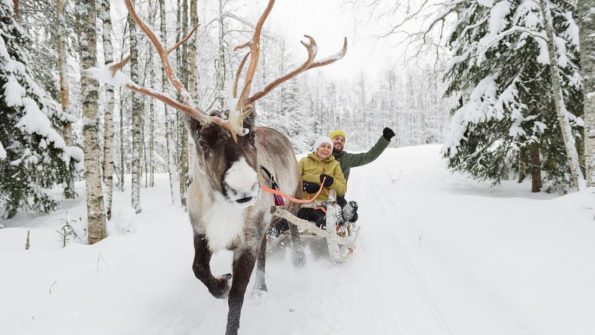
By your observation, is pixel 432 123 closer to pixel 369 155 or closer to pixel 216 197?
pixel 369 155

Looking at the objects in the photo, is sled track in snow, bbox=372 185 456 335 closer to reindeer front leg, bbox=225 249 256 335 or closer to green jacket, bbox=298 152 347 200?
green jacket, bbox=298 152 347 200

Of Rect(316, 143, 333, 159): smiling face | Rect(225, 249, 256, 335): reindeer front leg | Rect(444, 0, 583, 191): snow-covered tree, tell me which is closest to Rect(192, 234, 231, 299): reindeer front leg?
Rect(225, 249, 256, 335): reindeer front leg

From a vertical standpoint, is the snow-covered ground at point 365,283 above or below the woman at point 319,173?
below

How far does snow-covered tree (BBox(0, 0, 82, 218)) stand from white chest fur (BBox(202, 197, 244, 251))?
647cm

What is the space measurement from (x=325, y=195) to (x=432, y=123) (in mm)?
55656

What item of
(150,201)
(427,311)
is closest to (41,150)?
(150,201)

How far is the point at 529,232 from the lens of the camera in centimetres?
451

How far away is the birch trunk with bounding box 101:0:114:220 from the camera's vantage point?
628 cm

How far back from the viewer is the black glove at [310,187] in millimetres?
5188

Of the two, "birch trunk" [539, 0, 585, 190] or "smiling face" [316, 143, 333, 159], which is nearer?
"smiling face" [316, 143, 333, 159]

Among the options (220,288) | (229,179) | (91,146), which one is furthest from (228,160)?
(91,146)

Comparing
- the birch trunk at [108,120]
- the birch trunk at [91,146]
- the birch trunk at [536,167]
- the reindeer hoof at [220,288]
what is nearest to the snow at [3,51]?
the birch trunk at [108,120]

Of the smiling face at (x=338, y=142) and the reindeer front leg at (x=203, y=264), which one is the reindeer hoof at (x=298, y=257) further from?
the smiling face at (x=338, y=142)

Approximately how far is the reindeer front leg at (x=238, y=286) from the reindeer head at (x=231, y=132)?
67 cm
